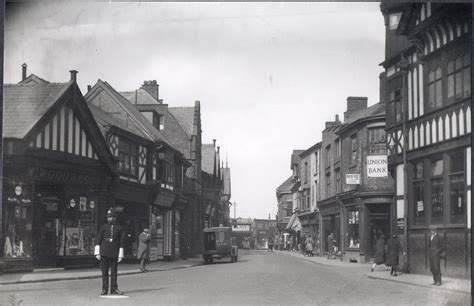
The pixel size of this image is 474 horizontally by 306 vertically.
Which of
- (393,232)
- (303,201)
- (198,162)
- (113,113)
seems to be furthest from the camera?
(303,201)

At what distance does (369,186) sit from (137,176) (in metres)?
Answer: 8.90

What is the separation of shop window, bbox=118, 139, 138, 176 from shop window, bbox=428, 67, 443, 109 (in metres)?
11.0

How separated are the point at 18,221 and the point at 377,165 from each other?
11539 mm

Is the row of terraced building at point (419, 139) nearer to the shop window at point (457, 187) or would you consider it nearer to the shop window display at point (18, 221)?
the shop window at point (457, 187)

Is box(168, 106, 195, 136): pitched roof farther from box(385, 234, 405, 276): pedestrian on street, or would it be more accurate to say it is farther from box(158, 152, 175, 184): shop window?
box(385, 234, 405, 276): pedestrian on street

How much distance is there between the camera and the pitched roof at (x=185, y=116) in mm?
35531

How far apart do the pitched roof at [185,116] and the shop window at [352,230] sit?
11.4 metres

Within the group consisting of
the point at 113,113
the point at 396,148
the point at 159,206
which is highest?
the point at 113,113

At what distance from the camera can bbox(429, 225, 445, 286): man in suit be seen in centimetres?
1548

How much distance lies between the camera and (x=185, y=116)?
3619cm

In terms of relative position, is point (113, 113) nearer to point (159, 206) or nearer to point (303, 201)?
point (159, 206)

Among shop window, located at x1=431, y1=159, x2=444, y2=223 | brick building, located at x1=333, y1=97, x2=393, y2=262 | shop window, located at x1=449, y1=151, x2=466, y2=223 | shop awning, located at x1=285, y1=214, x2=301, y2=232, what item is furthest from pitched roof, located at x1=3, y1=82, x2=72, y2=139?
shop awning, located at x1=285, y1=214, x2=301, y2=232

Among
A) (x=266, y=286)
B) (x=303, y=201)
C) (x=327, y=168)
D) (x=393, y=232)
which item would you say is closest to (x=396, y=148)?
(x=393, y=232)

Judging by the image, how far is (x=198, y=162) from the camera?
41.8 metres
